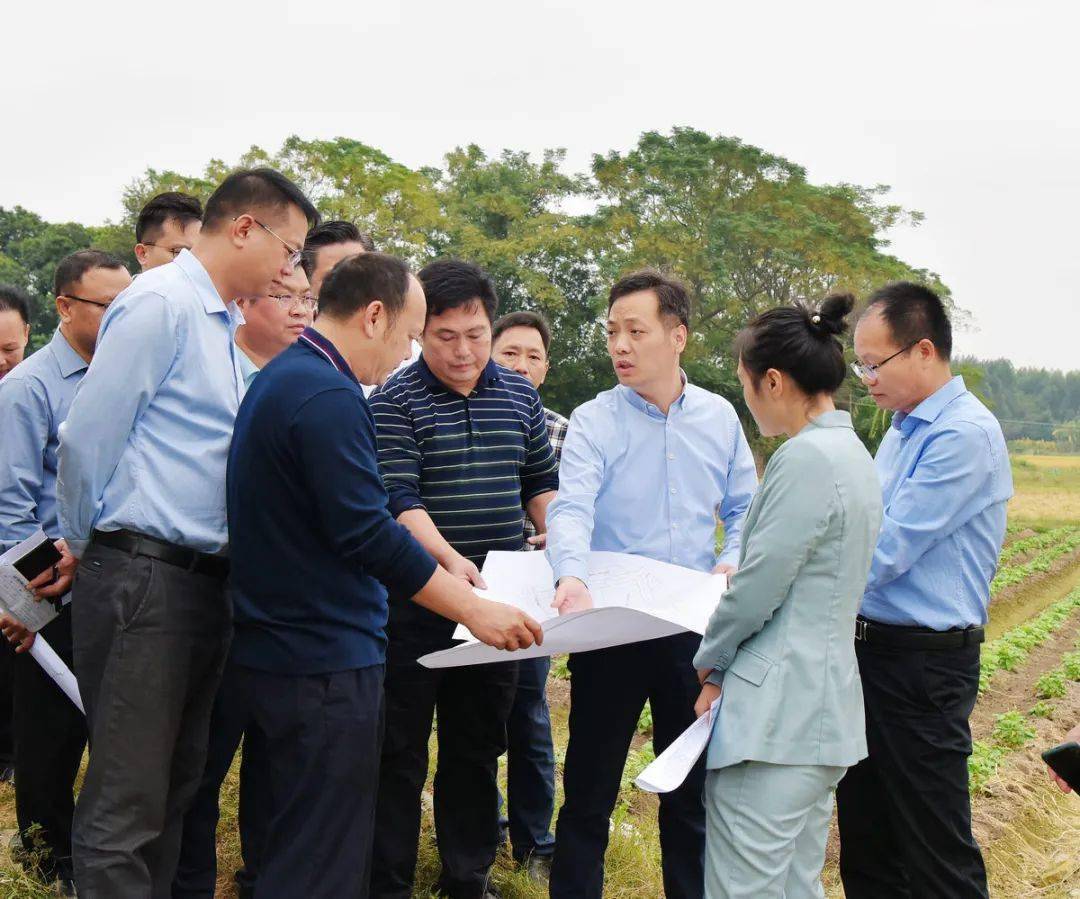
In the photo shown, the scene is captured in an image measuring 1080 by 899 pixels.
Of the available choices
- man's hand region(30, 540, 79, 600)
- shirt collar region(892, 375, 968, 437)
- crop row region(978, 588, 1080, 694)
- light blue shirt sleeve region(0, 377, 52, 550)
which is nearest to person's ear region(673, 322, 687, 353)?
shirt collar region(892, 375, 968, 437)

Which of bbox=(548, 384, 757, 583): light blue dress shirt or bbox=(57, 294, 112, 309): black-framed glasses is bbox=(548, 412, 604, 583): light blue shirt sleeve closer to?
bbox=(548, 384, 757, 583): light blue dress shirt

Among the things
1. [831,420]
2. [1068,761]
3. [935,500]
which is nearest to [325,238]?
[831,420]

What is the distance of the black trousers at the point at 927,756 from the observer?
10.4ft

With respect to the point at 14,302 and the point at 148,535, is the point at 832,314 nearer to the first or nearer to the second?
the point at 148,535

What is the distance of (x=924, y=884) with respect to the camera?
3.15m

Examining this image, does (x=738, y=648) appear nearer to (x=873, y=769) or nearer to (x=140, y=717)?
(x=873, y=769)

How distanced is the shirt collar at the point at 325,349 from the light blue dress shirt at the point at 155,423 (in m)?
0.30

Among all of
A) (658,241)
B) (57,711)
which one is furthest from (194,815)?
(658,241)

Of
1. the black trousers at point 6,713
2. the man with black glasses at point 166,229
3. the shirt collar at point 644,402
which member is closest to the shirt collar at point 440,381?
the shirt collar at point 644,402

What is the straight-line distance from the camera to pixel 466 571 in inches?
125

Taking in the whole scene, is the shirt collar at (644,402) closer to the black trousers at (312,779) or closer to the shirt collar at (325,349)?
the shirt collar at (325,349)

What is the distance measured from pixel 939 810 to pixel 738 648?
1.00 meters

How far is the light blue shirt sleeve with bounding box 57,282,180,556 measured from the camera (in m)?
2.63

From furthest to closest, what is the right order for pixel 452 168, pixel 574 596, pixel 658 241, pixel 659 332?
pixel 452 168 → pixel 658 241 → pixel 659 332 → pixel 574 596
